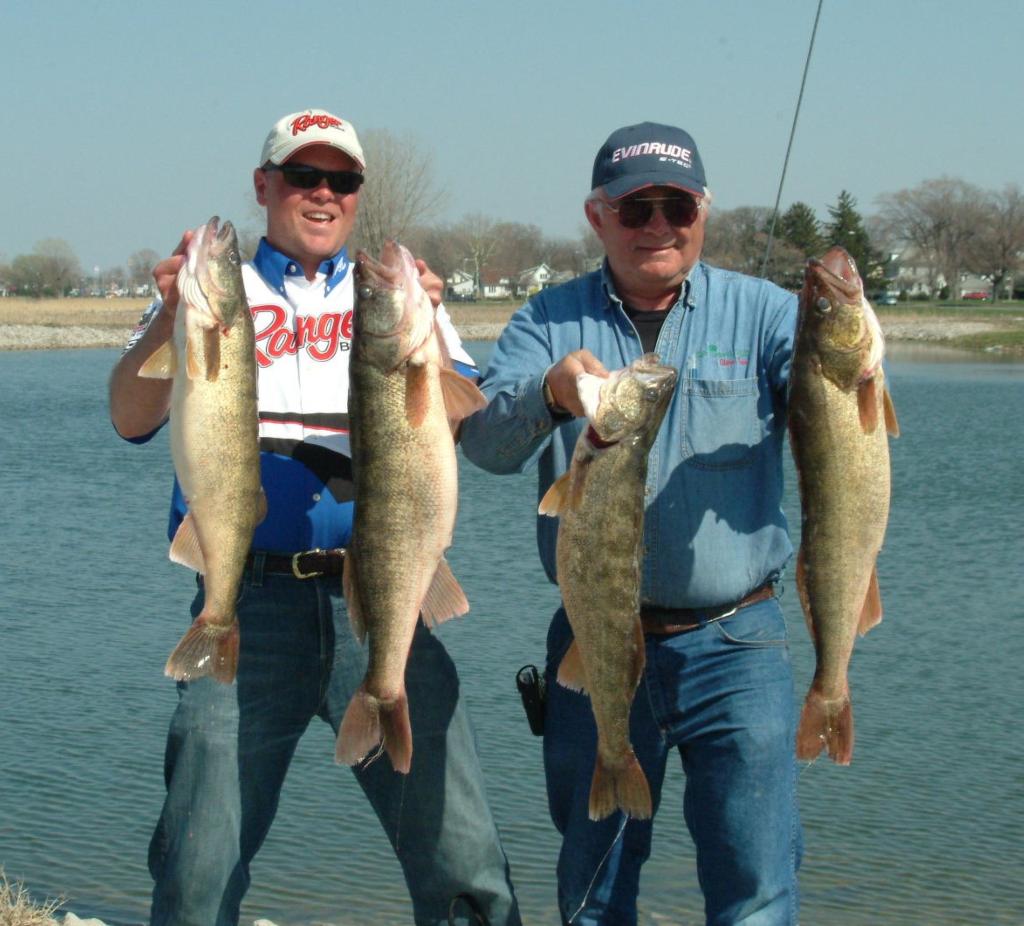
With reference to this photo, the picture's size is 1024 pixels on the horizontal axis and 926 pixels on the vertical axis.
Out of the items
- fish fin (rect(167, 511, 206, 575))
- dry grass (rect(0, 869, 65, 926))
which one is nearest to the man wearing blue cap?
fish fin (rect(167, 511, 206, 575))

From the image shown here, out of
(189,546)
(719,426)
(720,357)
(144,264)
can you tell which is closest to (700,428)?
(719,426)

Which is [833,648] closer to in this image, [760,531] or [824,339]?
[760,531]

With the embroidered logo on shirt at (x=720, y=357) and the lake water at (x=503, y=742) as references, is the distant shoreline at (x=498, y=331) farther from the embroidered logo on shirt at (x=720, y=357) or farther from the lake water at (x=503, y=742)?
the embroidered logo on shirt at (x=720, y=357)

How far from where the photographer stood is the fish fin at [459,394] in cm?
385

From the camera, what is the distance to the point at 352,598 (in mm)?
4004

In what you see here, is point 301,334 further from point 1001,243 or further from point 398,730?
point 1001,243

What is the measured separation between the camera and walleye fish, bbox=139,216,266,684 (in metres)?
3.80

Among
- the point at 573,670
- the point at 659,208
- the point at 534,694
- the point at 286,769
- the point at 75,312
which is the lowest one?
the point at 75,312

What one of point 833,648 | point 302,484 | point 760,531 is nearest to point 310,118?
point 302,484

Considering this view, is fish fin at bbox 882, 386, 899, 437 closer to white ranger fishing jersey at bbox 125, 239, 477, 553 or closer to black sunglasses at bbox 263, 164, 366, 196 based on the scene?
white ranger fishing jersey at bbox 125, 239, 477, 553

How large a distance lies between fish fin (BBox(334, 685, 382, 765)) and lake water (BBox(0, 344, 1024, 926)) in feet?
10.4

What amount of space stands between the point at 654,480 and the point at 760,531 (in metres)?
0.38

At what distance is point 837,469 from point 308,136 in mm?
1908

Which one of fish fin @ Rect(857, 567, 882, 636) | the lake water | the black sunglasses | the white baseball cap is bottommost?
the lake water
